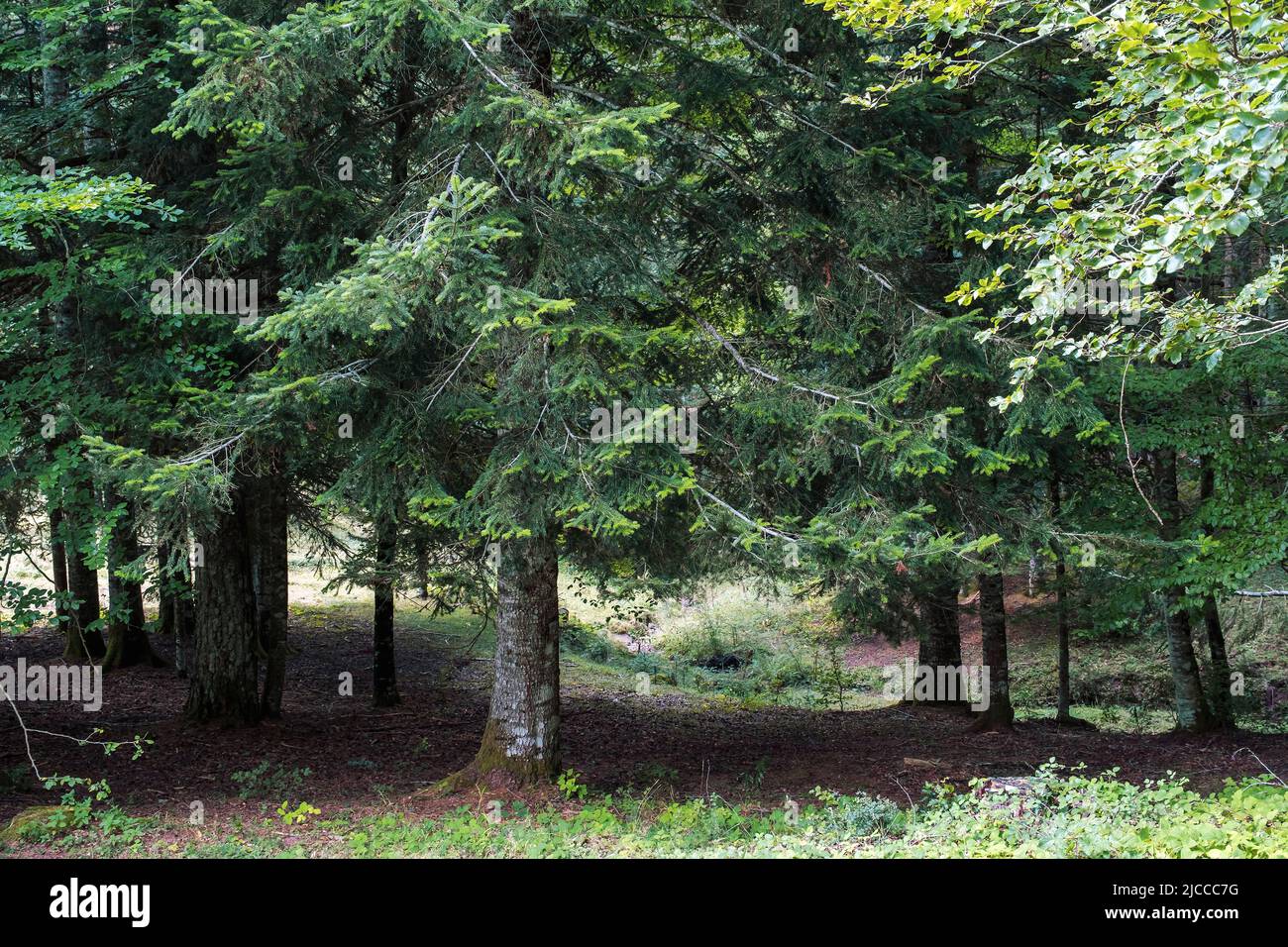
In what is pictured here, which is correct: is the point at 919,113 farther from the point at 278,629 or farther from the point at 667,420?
the point at 278,629

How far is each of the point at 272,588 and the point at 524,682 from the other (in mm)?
4716

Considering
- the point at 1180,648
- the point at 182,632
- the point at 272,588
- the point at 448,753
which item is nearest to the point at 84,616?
the point at 182,632

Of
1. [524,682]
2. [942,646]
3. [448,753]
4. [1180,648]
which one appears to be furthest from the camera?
[942,646]

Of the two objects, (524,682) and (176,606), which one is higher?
(176,606)

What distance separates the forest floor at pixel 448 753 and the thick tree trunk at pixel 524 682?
0.33 metres

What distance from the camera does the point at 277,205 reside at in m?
7.81

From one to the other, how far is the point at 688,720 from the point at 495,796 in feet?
21.3

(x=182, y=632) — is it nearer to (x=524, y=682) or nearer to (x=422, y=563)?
(x=422, y=563)

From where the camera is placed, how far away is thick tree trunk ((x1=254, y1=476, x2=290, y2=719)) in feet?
37.0

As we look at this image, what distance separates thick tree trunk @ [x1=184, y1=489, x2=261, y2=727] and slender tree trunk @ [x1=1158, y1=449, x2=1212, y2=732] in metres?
10.7

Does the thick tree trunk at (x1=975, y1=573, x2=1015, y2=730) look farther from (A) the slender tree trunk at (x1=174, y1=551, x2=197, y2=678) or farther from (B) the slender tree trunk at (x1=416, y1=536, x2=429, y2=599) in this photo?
(A) the slender tree trunk at (x1=174, y1=551, x2=197, y2=678)

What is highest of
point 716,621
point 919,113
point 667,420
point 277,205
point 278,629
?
point 919,113

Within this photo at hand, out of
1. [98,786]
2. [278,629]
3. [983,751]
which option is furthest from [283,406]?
[983,751]

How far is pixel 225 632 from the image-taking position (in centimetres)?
1063
